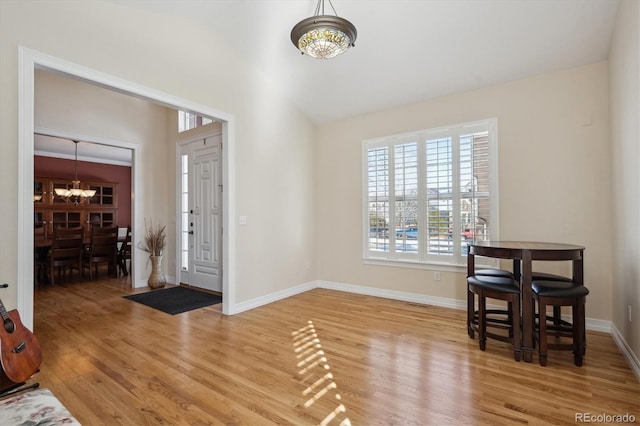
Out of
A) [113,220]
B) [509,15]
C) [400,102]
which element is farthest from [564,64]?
[113,220]

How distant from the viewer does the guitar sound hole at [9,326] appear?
6.45 feet

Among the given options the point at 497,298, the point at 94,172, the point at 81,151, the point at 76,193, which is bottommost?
the point at 497,298

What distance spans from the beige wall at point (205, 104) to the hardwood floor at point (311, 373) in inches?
34.7

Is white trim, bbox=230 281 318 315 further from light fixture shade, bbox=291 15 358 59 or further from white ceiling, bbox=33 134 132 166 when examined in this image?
white ceiling, bbox=33 134 132 166

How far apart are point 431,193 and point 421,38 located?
1846mm

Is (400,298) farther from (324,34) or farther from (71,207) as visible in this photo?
(71,207)

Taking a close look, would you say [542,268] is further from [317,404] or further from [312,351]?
[317,404]

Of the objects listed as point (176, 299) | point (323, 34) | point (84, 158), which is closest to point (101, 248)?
point (176, 299)

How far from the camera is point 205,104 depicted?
3.62 metres

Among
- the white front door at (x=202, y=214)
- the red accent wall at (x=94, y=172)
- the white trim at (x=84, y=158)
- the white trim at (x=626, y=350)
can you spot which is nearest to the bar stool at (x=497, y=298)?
the white trim at (x=626, y=350)

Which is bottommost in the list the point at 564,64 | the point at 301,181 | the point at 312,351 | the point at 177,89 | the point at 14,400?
the point at 312,351

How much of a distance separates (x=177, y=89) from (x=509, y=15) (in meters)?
3.38

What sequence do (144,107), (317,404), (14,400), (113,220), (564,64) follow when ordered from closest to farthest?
1. (14,400)
2. (317,404)
3. (564,64)
4. (144,107)
5. (113,220)

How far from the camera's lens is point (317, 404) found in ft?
6.53
